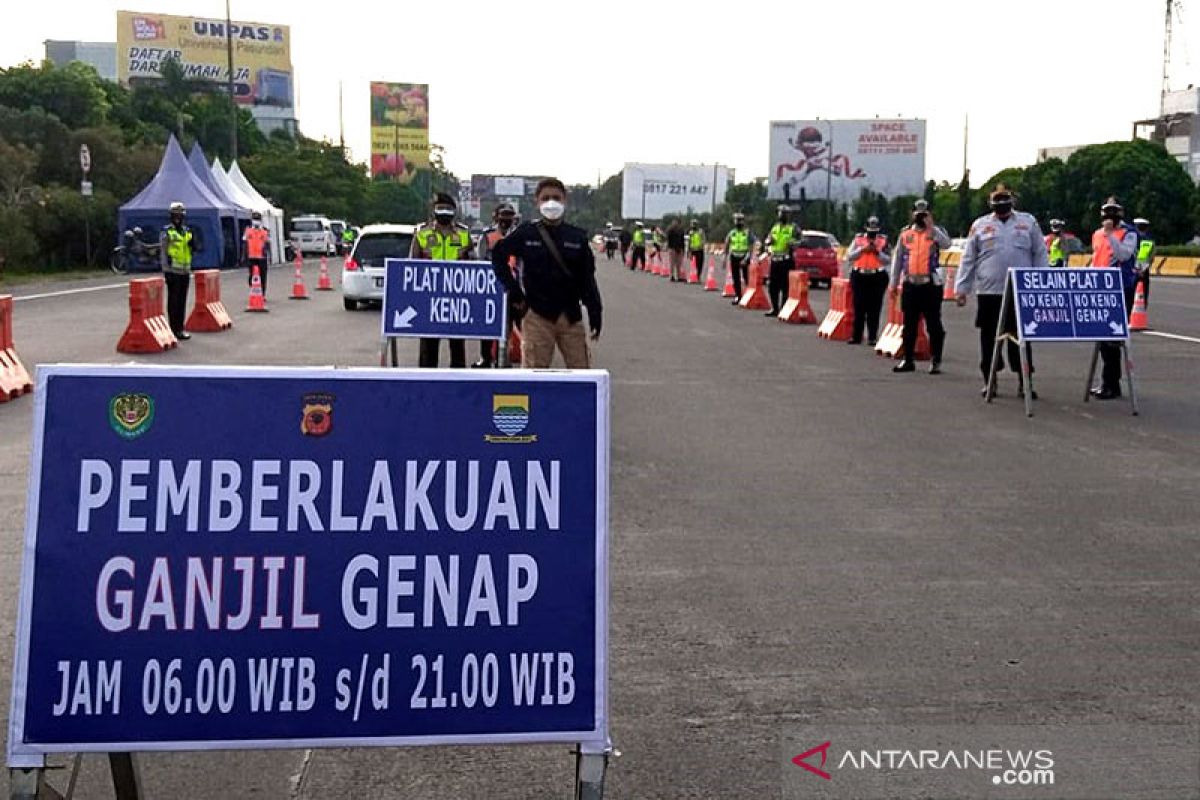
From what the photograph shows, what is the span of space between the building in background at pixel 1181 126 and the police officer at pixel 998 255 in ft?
304

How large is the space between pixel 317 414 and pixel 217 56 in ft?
387

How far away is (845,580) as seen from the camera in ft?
23.5

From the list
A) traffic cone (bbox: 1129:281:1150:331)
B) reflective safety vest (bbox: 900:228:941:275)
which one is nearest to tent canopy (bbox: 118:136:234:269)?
traffic cone (bbox: 1129:281:1150:331)

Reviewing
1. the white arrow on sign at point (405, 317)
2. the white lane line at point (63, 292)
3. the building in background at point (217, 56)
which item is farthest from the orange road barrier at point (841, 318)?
the building in background at point (217, 56)

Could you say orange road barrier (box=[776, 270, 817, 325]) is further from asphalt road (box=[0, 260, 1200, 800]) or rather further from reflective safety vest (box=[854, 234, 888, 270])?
asphalt road (box=[0, 260, 1200, 800])

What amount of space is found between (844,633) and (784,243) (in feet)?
64.3

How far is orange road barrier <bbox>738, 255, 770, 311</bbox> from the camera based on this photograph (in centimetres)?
2961

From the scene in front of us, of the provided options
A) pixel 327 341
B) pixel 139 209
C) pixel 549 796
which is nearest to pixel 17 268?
pixel 139 209

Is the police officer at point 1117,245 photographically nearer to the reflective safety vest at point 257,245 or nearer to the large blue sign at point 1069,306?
the large blue sign at point 1069,306

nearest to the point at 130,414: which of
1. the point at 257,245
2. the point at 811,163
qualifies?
the point at 257,245

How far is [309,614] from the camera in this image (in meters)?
3.89

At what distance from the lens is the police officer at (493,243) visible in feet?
51.5

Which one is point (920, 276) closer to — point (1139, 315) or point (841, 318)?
point (841, 318)

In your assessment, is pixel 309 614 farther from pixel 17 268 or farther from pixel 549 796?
pixel 17 268
